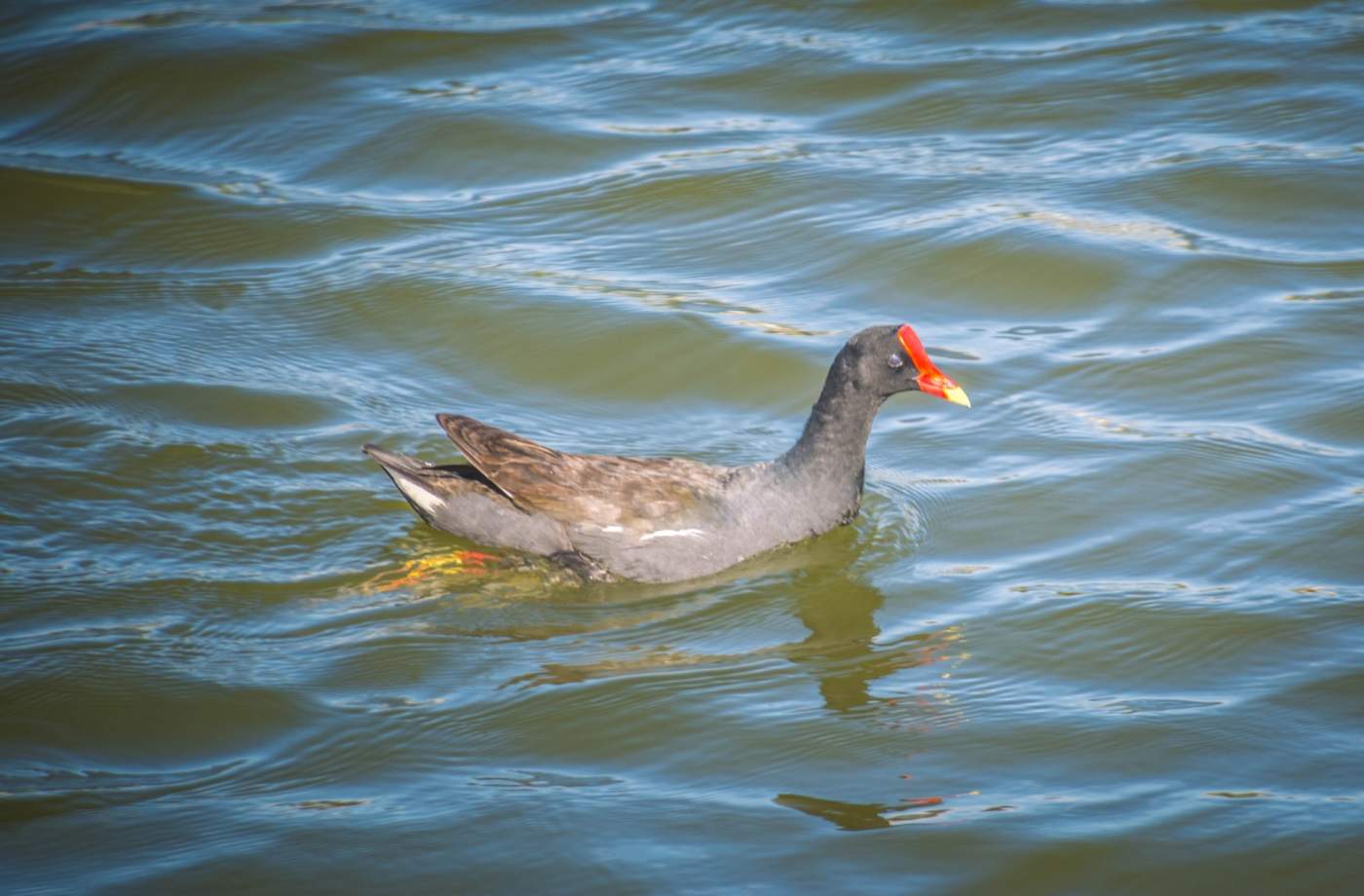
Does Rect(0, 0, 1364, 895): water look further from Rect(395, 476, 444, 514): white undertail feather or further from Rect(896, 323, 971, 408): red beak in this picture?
Rect(896, 323, 971, 408): red beak

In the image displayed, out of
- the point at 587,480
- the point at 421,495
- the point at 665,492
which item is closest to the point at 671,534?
the point at 665,492

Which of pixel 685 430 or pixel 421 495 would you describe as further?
pixel 685 430

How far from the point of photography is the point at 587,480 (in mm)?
7105

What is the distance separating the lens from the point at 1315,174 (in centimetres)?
1080

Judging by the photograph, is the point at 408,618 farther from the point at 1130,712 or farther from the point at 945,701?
the point at 1130,712

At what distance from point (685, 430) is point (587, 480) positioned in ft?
5.40

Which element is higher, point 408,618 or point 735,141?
point 735,141

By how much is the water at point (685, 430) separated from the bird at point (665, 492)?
0.18 meters

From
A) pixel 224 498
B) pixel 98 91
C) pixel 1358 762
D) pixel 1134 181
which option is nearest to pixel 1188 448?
pixel 1358 762

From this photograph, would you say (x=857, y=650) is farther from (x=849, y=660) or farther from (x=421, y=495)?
(x=421, y=495)

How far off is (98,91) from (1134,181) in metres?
9.33

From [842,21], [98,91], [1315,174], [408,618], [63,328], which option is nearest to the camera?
[408,618]

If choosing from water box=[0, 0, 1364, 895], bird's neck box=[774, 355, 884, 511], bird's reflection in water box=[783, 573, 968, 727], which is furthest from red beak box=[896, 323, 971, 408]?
bird's reflection in water box=[783, 573, 968, 727]

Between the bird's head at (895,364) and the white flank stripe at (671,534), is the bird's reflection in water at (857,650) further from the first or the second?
the bird's head at (895,364)
